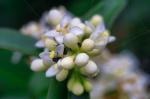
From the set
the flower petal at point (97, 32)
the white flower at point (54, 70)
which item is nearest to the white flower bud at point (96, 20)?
the flower petal at point (97, 32)

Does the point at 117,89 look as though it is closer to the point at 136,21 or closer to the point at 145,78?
the point at 145,78

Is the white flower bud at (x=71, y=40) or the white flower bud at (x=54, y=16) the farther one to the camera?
the white flower bud at (x=54, y=16)

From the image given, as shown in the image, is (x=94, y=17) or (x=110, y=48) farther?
(x=110, y=48)

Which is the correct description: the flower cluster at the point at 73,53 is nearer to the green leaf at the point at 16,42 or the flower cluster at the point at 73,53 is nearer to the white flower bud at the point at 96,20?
the white flower bud at the point at 96,20

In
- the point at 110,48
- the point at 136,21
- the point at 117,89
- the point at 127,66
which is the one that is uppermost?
the point at 136,21

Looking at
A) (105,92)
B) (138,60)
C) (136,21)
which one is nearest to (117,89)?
(105,92)

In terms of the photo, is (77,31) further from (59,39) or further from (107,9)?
(107,9)
